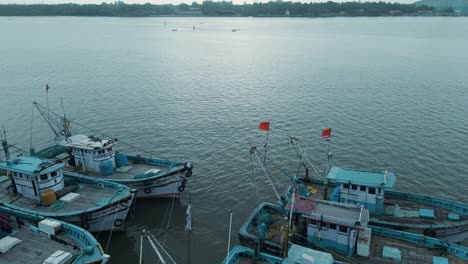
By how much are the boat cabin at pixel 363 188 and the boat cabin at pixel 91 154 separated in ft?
78.0

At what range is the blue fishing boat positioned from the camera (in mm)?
30281

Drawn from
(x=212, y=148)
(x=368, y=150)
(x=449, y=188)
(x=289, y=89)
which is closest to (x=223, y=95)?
(x=289, y=89)

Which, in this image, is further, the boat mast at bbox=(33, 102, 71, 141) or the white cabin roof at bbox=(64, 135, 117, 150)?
the boat mast at bbox=(33, 102, 71, 141)

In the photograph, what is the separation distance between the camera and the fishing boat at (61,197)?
33.3 meters

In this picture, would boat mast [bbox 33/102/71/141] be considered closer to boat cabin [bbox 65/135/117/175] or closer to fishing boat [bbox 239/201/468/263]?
boat cabin [bbox 65/135/117/175]

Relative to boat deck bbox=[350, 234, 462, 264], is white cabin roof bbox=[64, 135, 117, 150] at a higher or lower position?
higher

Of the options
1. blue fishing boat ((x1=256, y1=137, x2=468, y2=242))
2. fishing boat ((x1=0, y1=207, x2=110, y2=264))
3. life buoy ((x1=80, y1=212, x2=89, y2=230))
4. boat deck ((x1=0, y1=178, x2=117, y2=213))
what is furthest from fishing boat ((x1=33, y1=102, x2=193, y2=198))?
blue fishing boat ((x1=256, y1=137, x2=468, y2=242))

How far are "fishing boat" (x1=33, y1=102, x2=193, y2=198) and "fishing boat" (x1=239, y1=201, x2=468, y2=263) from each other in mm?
12337

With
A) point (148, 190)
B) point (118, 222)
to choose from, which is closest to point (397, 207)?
point (148, 190)

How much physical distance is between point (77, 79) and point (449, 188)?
85958mm

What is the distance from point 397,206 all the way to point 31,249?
30544mm

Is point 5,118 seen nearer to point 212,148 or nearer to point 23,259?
point 212,148

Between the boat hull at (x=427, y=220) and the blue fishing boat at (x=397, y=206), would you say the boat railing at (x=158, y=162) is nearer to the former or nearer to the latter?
the blue fishing boat at (x=397, y=206)

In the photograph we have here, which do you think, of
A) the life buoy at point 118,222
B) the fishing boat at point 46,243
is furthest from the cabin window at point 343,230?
the life buoy at point 118,222
